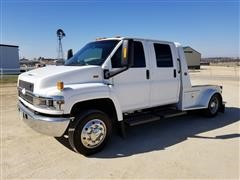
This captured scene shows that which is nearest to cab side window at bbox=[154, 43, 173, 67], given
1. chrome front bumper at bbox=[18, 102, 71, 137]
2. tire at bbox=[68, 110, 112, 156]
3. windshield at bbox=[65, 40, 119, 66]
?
windshield at bbox=[65, 40, 119, 66]

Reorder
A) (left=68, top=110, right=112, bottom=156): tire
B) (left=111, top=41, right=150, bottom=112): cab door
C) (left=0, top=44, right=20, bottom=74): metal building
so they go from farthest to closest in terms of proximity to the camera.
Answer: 1. (left=0, top=44, right=20, bottom=74): metal building
2. (left=111, top=41, right=150, bottom=112): cab door
3. (left=68, top=110, right=112, bottom=156): tire

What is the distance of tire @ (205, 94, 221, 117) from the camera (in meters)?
6.79

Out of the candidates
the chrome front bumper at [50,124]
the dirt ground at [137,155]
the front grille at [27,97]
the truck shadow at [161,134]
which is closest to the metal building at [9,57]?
the front grille at [27,97]

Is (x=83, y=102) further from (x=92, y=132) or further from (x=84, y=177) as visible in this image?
(x=84, y=177)

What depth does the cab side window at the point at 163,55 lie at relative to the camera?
5344 mm

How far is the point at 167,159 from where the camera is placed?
155 inches

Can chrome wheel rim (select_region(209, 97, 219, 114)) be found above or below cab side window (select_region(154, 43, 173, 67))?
below

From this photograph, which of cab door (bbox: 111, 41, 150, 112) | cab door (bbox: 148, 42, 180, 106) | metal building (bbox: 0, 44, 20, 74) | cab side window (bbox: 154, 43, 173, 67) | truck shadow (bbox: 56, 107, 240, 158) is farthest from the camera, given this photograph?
metal building (bbox: 0, 44, 20, 74)

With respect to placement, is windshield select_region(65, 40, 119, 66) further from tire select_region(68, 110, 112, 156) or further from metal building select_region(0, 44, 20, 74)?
metal building select_region(0, 44, 20, 74)

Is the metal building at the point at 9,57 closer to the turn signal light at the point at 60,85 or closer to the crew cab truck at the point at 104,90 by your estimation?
the crew cab truck at the point at 104,90

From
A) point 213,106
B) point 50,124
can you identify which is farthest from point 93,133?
point 213,106

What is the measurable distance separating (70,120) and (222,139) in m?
3.46

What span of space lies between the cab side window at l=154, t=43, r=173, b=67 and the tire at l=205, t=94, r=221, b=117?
218cm

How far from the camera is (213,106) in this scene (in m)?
6.94
